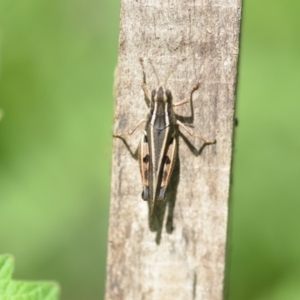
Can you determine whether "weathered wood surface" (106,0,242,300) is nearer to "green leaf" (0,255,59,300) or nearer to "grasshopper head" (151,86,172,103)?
"grasshopper head" (151,86,172,103)

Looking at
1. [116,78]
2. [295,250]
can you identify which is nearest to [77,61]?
[295,250]

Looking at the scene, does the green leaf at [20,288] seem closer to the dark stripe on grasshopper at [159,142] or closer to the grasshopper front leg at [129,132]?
the dark stripe on grasshopper at [159,142]

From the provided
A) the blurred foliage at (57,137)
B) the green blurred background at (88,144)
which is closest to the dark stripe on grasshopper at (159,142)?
the green blurred background at (88,144)

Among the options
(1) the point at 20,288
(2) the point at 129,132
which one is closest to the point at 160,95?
(2) the point at 129,132

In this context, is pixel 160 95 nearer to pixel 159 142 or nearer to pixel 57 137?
pixel 159 142

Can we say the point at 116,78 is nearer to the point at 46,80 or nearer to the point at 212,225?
the point at 212,225

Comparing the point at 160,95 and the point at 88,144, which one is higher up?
the point at 160,95
